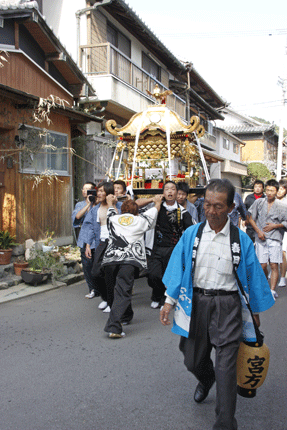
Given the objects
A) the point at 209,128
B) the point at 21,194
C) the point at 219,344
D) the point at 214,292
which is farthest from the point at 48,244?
the point at 209,128

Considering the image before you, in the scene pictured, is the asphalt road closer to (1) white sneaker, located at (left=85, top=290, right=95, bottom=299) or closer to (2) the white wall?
(1) white sneaker, located at (left=85, top=290, right=95, bottom=299)

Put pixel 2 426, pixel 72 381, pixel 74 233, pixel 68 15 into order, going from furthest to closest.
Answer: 1. pixel 68 15
2. pixel 74 233
3. pixel 72 381
4. pixel 2 426

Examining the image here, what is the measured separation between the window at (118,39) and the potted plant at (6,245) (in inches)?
362

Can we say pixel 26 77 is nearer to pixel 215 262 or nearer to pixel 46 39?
pixel 46 39

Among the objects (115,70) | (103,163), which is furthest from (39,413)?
(115,70)

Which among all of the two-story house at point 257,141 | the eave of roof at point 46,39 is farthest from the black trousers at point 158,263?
the two-story house at point 257,141

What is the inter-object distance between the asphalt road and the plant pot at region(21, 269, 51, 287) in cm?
181

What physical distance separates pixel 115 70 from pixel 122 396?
1228 cm

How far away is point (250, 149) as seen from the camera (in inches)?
1612

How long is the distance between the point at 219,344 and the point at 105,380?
4.89 ft

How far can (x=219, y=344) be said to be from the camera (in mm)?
3074

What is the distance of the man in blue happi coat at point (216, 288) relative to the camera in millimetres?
3088

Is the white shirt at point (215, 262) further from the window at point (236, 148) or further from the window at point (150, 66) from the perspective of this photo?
the window at point (236, 148)

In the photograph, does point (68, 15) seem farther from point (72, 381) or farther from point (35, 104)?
point (72, 381)
